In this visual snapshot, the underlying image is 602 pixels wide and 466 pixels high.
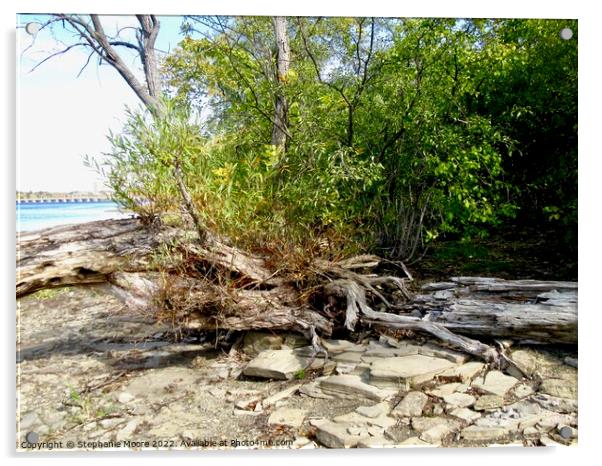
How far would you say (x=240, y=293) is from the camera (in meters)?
4.02

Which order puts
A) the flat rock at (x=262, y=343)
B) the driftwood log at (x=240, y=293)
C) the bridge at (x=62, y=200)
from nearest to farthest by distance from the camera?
1. the bridge at (x=62, y=200)
2. the driftwood log at (x=240, y=293)
3. the flat rock at (x=262, y=343)

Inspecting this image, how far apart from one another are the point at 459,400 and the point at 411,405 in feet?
1.06

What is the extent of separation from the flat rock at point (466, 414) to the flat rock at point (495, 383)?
22 cm

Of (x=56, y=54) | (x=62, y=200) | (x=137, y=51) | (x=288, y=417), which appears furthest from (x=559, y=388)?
(x=56, y=54)

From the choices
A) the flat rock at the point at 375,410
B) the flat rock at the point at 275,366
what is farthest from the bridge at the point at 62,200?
the flat rock at the point at 375,410

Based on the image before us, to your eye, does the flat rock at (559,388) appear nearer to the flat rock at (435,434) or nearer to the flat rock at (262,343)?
the flat rock at (435,434)

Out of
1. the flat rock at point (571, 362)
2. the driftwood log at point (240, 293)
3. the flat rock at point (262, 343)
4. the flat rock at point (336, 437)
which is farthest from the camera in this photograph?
the flat rock at point (262, 343)

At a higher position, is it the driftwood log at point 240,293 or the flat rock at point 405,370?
the driftwood log at point 240,293

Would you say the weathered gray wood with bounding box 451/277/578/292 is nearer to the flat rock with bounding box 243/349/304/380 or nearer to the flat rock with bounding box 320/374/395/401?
the flat rock with bounding box 320/374/395/401

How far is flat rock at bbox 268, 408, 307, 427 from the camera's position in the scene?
3199 mm

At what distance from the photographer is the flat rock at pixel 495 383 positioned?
335 centimetres

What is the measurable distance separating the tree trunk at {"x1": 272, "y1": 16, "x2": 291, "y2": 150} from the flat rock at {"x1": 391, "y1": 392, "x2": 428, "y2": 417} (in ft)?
7.46
